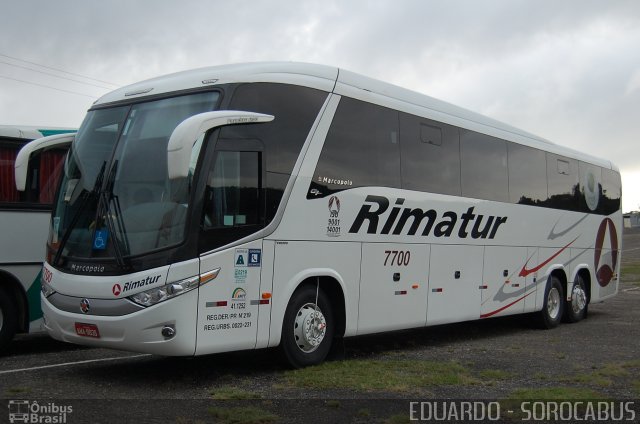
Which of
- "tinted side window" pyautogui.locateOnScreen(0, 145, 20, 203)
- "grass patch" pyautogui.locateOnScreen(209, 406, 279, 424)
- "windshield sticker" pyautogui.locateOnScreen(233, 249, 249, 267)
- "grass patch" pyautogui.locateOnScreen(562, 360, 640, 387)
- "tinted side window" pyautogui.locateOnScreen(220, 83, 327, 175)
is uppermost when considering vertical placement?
"tinted side window" pyautogui.locateOnScreen(220, 83, 327, 175)

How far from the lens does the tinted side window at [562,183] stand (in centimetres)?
1561

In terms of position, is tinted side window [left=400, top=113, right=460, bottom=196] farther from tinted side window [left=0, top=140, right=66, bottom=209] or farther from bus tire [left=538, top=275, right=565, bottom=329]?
tinted side window [left=0, top=140, right=66, bottom=209]

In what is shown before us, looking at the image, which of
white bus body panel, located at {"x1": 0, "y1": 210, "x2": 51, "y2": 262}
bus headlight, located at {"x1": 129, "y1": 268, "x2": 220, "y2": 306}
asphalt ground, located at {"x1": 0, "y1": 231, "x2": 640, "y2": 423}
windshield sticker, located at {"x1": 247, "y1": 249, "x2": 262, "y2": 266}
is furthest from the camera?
white bus body panel, located at {"x1": 0, "y1": 210, "x2": 51, "y2": 262}

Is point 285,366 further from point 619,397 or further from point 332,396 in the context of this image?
point 619,397

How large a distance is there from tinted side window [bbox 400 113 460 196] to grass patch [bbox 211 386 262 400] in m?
4.37

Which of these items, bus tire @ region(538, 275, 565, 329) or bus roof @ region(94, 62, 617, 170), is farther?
bus tire @ region(538, 275, 565, 329)

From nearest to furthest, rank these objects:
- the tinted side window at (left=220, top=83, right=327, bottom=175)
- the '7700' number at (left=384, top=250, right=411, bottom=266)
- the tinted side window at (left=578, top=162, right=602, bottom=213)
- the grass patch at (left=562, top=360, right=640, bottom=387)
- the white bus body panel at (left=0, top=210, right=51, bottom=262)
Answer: the tinted side window at (left=220, top=83, right=327, bottom=175) → the grass patch at (left=562, top=360, right=640, bottom=387) → the white bus body panel at (left=0, top=210, right=51, bottom=262) → the '7700' number at (left=384, top=250, right=411, bottom=266) → the tinted side window at (left=578, top=162, right=602, bottom=213)

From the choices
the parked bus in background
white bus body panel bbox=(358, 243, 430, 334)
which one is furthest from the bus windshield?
white bus body panel bbox=(358, 243, 430, 334)

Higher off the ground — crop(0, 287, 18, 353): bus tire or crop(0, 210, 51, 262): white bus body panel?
crop(0, 210, 51, 262): white bus body panel

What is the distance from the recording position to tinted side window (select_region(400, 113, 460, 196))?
11.1 meters

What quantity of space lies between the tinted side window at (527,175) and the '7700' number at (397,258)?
12.5 ft

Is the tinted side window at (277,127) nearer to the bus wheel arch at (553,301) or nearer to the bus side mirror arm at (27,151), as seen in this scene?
the bus side mirror arm at (27,151)

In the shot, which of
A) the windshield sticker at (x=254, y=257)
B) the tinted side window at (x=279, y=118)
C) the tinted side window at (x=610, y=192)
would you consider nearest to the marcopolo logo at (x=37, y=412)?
the windshield sticker at (x=254, y=257)

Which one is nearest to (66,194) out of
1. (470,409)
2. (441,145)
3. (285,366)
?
(285,366)
